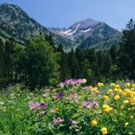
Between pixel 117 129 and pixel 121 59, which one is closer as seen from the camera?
pixel 117 129

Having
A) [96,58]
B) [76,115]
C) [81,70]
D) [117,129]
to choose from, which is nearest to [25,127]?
[76,115]

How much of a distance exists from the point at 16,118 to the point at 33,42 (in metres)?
46.8

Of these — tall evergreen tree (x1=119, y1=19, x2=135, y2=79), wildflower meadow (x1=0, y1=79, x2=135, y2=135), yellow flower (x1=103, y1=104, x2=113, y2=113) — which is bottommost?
wildflower meadow (x1=0, y1=79, x2=135, y2=135)

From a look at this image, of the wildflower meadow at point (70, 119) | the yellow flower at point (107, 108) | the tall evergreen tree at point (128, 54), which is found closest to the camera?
the wildflower meadow at point (70, 119)

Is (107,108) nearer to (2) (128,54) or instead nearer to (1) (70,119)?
(1) (70,119)

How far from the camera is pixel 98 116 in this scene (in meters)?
4.23

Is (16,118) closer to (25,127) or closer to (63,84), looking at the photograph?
(25,127)

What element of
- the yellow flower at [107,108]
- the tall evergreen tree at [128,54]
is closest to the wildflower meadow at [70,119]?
the yellow flower at [107,108]

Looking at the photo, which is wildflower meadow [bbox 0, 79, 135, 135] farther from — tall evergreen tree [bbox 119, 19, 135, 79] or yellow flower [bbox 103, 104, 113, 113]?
tall evergreen tree [bbox 119, 19, 135, 79]

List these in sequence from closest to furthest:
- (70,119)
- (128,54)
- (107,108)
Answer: (70,119)
(107,108)
(128,54)

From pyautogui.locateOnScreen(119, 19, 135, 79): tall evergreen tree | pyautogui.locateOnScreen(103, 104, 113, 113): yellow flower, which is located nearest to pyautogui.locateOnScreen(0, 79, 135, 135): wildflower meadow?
pyautogui.locateOnScreen(103, 104, 113, 113): yellow flower

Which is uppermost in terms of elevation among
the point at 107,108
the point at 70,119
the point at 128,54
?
the point at 128,54

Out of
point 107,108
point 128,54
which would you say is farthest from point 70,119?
point 128,54

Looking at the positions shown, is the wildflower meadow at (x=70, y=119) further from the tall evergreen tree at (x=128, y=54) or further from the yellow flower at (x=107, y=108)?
the tall evergreen tree at (x=128, y=54)
